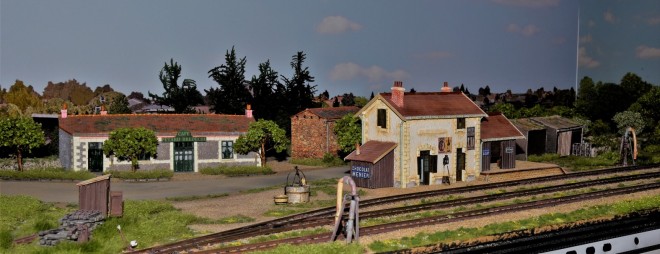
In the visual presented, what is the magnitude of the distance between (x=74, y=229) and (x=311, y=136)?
22839 millimetres

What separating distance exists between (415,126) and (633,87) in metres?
31.0

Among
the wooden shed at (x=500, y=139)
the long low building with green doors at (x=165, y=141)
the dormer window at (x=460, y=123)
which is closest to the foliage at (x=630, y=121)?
the wooden shed at (x=500, y=139)

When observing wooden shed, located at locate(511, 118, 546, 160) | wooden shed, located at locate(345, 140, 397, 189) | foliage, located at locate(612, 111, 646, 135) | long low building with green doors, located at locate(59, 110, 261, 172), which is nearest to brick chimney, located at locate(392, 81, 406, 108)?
wooden shed, located at locate(345, 140, 397, 189)

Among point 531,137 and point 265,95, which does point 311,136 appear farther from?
point 531,137

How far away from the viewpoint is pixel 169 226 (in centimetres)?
2275

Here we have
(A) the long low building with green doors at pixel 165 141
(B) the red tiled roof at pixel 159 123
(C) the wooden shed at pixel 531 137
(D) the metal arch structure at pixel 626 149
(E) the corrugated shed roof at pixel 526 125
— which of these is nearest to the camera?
(A) the long low building with green doors at pixel 165 141

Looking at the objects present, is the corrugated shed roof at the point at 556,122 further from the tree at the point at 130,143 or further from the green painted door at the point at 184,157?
the tree at the point at 130,143

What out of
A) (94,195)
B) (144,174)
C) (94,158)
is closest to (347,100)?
(94,158)

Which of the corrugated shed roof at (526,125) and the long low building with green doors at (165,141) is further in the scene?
the corrugated shed roof at (526,125)

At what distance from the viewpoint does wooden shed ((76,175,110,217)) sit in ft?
75.7

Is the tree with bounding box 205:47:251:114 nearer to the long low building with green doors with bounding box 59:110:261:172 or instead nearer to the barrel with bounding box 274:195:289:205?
the long low building with green doors with bounding box 59:110:261:172

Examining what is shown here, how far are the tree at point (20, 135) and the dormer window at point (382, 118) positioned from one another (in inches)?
692

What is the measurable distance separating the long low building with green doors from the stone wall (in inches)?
185

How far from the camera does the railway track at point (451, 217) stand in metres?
19.7
